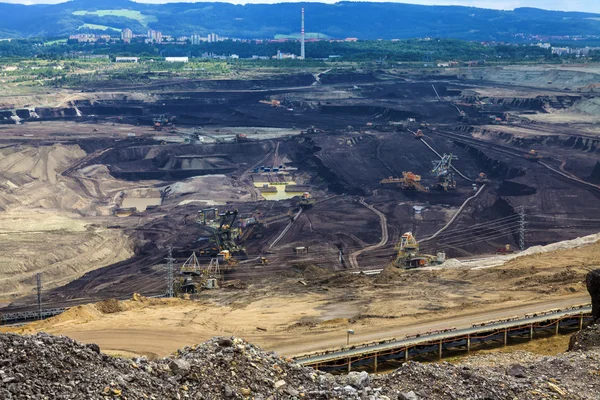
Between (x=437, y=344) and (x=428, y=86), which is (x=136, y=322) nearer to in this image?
(x=437, y=344)

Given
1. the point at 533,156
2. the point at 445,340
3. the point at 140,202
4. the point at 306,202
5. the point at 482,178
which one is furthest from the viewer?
the point at 533,156

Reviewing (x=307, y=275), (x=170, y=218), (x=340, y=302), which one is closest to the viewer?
(x=340, y=302)

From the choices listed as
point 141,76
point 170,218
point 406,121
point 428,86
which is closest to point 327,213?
point 170,218

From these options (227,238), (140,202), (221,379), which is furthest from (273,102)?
(221,379)

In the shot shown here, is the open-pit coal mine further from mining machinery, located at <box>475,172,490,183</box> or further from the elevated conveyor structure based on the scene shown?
the elevated conveyor structure

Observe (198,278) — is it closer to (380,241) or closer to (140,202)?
(380,241)

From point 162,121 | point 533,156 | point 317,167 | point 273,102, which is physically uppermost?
point 273,102

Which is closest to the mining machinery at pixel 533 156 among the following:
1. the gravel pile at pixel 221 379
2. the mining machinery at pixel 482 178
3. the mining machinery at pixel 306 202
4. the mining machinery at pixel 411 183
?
the mining machinery at pixel 482 178
